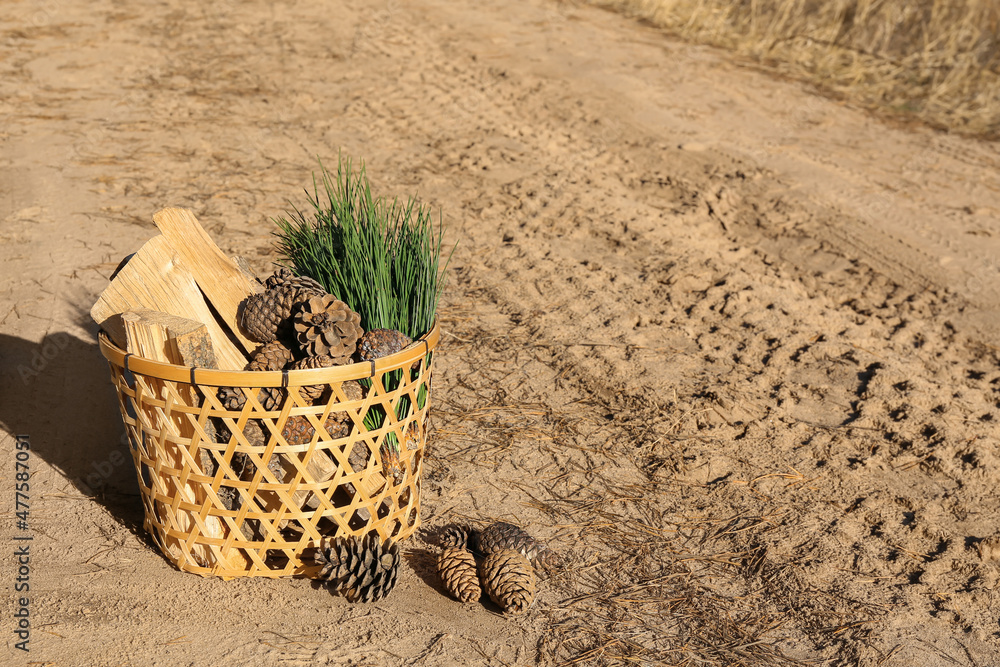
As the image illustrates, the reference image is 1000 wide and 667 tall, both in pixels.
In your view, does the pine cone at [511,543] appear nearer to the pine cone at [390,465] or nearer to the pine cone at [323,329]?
the pine cone at [390,465]

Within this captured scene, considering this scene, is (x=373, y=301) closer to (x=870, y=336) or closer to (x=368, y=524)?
(x=368, y=524)

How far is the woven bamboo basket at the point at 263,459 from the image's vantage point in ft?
6.51

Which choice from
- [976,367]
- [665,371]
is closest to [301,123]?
[665,371]

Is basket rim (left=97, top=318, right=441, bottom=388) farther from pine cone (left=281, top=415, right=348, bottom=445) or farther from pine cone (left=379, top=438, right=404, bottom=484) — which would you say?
pine cone (left=379, top=438, right=404, bottom=484)

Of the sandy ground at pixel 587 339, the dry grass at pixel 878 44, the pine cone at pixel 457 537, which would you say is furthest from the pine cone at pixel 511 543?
the dry grass at pixel 878 44

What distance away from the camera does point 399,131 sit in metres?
5.61

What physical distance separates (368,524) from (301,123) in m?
4.08

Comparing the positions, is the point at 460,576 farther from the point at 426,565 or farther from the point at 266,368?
the point at 266,368

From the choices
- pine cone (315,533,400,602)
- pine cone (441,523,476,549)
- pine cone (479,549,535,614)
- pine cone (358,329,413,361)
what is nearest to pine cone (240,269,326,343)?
pine cone (358,329,413,361)

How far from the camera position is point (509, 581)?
218 cm

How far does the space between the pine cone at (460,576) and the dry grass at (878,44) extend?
5.59 m

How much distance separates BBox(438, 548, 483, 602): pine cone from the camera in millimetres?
2217

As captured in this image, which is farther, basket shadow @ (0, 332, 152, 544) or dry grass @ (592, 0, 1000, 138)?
dry grass @ (592, 0, 1000, 138)

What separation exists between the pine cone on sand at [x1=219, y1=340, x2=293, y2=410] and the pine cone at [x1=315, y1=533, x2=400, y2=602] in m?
0.41
